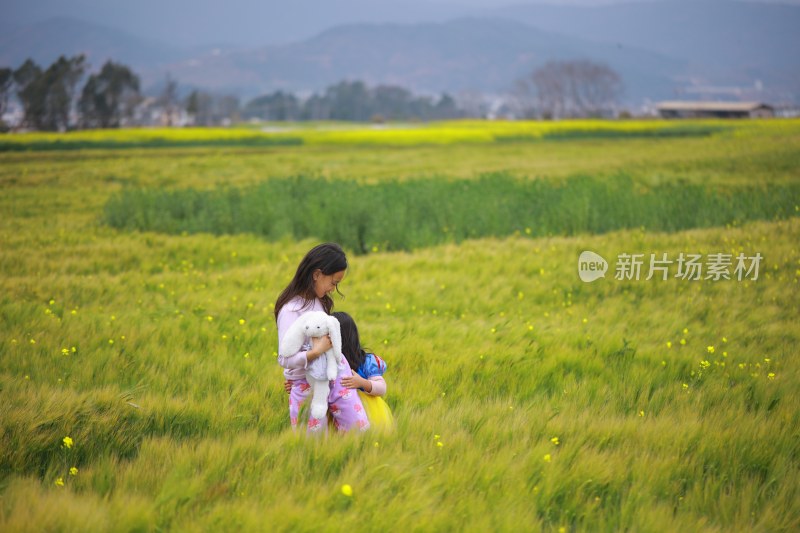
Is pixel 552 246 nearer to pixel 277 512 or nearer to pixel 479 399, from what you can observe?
pixel 479 399

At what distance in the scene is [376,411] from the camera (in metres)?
4.04

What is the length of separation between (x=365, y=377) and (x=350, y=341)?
0.93ft

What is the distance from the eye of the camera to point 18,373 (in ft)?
16.9

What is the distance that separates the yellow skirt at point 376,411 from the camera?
398 cm

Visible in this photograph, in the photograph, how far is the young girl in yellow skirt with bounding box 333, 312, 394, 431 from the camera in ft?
12.7

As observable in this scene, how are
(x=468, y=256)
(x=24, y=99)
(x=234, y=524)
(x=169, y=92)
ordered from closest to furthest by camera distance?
1. (x=234, y=524)
2. (x=468, y=256)
3. (x=24, y=99)
4. (x=169, y=92)

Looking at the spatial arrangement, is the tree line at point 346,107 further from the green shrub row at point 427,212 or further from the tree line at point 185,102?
the green shrub row at point 427,212

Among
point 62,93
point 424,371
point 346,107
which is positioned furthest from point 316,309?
point 346,107

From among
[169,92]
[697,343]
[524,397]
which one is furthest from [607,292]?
[169,92]

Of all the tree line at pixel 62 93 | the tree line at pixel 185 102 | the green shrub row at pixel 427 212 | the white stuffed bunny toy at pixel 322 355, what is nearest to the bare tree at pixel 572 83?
the tree line at pixel 185 102

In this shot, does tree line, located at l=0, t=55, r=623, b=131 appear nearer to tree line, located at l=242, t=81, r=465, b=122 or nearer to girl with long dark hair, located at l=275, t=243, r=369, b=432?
tree line, located at l=242, t=81, r=465, b=122

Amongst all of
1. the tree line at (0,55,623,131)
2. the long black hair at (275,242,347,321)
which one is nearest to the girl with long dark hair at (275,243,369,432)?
the long black hair at (275,242,347,321)

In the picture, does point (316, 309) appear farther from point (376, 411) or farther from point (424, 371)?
point (424, 371)

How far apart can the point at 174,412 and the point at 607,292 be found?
242 inches
